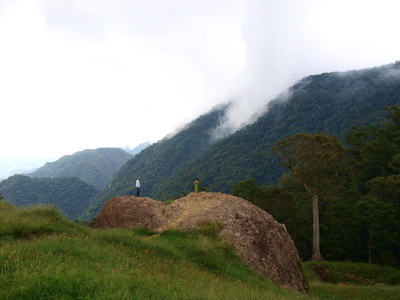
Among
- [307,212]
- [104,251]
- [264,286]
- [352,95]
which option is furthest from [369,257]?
[352,95]

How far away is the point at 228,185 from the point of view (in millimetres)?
151375

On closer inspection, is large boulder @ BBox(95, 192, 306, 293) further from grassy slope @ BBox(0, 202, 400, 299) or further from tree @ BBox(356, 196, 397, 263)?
tree @ BBox(356, 196, 397, 263)

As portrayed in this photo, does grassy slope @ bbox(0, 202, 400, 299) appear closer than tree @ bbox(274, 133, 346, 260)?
Yes

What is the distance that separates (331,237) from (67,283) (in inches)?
1541

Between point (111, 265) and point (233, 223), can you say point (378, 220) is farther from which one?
point (111, 265)

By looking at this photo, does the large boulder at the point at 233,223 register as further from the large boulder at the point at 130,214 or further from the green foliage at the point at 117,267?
the green foliage at the point at 117,267

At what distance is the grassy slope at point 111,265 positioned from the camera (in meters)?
5.05

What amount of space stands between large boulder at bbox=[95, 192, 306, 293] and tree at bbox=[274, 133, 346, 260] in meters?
17.0

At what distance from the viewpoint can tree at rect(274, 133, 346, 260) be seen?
3087 centimetres

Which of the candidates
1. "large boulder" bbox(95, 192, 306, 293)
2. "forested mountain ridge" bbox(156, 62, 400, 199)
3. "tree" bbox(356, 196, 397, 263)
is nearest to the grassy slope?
"large boulder" bbox(95, 192, 306, 293)

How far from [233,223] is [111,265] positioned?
9.15m

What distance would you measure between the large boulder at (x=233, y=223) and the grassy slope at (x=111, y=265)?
3.30 ft

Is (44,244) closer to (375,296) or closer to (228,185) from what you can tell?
(375,296)

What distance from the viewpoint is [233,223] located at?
593 inches
